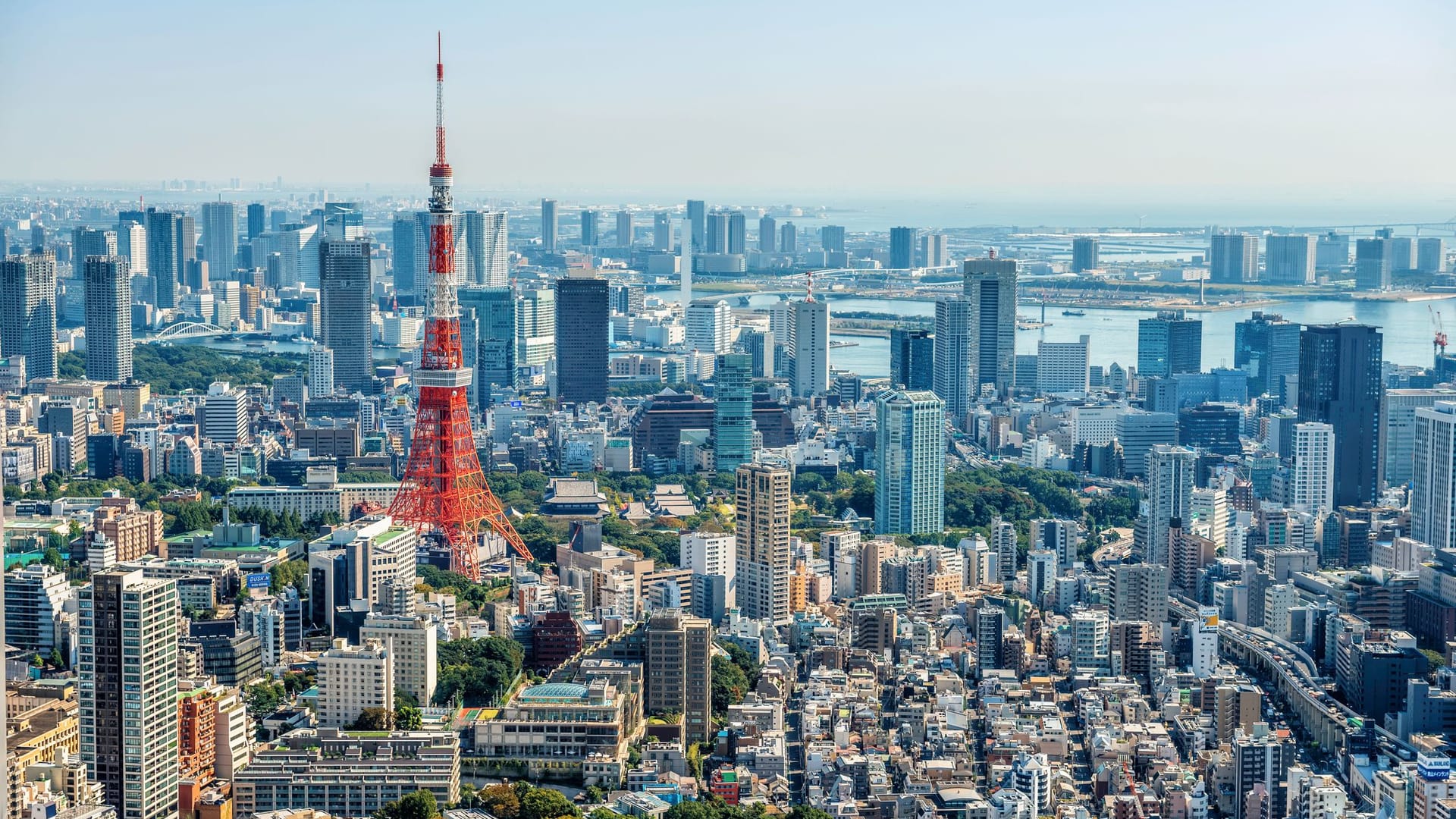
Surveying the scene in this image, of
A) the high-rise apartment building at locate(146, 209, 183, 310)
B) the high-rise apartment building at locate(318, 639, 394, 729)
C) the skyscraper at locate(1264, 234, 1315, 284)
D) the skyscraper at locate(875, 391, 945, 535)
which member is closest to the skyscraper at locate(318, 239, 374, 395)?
the high-rise apartment building at locate(146, 209, 183, 310)

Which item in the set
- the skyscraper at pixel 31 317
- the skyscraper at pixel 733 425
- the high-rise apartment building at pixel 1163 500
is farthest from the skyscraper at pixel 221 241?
the high-rise apartment building at pixel 1163 500

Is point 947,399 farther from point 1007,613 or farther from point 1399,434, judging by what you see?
point 1007,613

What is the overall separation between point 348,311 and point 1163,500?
38.0 feet

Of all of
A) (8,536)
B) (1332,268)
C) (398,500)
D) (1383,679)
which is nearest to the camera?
(1383,679)

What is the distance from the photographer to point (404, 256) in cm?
2845

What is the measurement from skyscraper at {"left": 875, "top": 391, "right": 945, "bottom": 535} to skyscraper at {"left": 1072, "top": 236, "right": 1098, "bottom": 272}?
20768 mm

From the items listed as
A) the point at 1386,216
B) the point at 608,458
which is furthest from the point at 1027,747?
the point at 1386,216

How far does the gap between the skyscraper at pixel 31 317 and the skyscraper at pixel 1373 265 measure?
47.6 ft

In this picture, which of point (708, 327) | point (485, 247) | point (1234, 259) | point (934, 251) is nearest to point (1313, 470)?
point (708, 327)

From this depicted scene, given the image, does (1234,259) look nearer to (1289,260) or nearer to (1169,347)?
(1289,260)

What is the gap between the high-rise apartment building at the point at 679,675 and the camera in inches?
325

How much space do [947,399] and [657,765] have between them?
13.0 meters

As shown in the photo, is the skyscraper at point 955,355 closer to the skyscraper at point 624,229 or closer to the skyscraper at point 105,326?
the skyscraper at point 105,326

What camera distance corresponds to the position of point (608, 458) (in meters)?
16.3
